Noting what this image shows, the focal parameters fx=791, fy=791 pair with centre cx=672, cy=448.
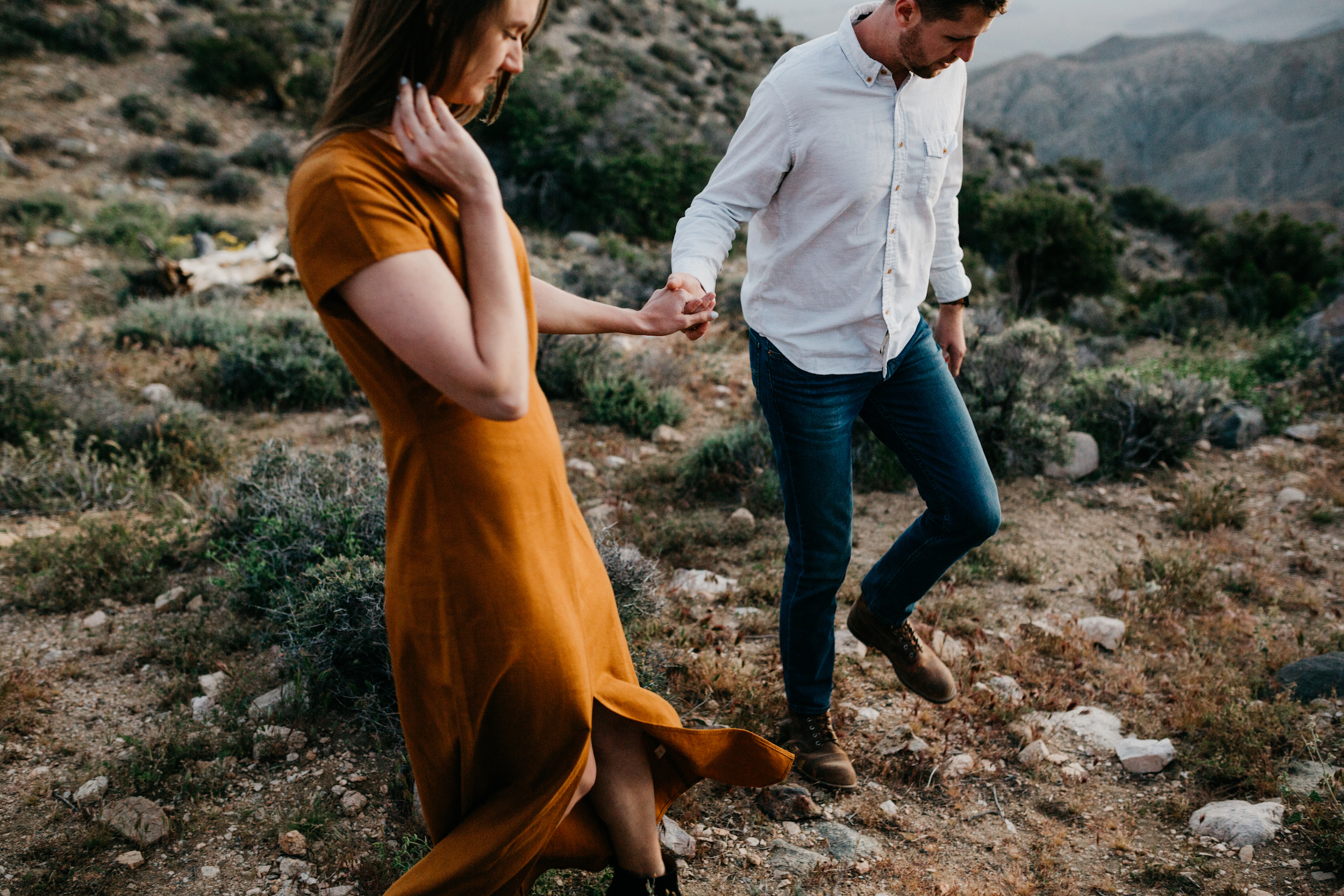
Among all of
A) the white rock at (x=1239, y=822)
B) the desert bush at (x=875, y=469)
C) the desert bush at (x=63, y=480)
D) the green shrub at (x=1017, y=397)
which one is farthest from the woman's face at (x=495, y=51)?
the green shrub at (x=1017, y=397)

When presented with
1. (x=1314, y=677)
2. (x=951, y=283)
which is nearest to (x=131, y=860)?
(x=951, y=283)

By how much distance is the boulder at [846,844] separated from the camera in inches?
89.0

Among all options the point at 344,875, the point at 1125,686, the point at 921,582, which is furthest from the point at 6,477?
the point at 1125,686

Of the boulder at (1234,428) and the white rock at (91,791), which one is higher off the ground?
the boulder at (1234,428)

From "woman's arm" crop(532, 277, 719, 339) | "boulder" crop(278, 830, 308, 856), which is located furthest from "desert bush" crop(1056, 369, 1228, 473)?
"boulder" crop(278, 830, 308, 856)

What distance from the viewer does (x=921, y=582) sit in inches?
98.9

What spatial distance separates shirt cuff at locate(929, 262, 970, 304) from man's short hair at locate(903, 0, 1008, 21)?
0.81m

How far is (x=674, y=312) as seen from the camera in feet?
6.28

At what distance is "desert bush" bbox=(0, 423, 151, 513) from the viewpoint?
397 cm

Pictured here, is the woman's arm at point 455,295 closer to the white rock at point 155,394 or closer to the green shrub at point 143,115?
the white rock at point 155,394

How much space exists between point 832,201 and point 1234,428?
4.56 metres

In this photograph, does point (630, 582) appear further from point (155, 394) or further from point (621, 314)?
point (155, 394)

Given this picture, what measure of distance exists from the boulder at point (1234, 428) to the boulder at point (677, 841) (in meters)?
4.61

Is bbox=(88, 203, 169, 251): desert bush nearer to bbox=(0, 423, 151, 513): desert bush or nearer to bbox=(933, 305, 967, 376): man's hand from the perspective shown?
bbox=(0, 423, 151, 513): desert bush
